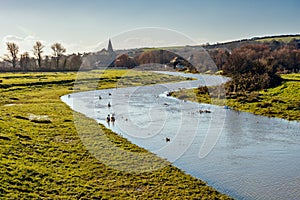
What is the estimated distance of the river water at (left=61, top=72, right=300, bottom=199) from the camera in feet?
57.8

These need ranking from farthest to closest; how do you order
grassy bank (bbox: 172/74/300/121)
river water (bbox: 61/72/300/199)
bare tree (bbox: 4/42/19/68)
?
1. bare tree (bbox: 4/42/19/68)
2. grassy bank (bbox: 172/74/300/121)
3. river water (bbox: 61/72/300/199)

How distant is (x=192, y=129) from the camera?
31078 mm

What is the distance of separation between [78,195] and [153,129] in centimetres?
1688

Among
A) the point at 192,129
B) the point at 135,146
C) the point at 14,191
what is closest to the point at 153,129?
the point at 192,129

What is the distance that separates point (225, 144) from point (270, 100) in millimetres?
26889

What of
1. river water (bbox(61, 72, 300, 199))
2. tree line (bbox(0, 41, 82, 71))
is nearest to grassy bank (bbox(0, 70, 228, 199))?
river water (bbox(61, 72, 300, 199))

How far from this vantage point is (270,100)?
48.4 metres

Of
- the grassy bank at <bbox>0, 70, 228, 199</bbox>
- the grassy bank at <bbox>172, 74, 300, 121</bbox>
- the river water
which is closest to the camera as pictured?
the grassy bank at <bbox>0, 70, 228, 199</bbox>

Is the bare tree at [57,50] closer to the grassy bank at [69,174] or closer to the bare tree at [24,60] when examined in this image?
the bare tree at [24,60]

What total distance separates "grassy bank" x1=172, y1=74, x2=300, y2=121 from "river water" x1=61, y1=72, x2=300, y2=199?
3.16 m

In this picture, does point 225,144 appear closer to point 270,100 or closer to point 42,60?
point 270,100

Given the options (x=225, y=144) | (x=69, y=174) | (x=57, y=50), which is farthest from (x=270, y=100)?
(x=57, y=50)

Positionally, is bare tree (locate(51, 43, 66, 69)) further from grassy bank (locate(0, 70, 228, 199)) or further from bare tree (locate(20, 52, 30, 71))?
grassy bank (locate(0, 70, 228, 199))

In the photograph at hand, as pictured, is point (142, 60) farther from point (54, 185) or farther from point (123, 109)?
point (54, 185)
